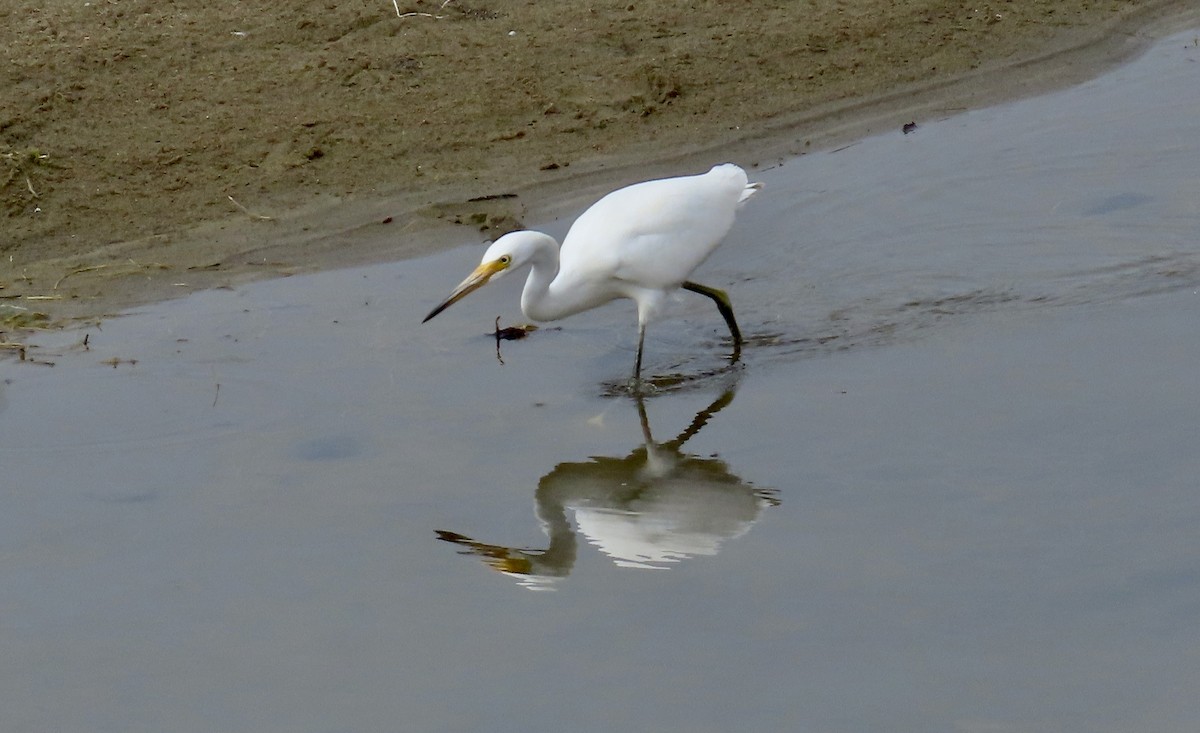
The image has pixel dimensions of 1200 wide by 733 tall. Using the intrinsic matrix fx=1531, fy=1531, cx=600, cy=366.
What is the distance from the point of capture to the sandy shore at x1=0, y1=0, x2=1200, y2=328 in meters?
6.89

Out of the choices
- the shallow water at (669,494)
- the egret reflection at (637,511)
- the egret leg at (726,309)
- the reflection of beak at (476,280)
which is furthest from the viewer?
the egret leg at (726,309)

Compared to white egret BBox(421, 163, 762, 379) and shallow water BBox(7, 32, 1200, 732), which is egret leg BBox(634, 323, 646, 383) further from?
shallow water BBox(7, 32, 1200, 732)

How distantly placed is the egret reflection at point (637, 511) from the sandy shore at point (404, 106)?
6.93 feet

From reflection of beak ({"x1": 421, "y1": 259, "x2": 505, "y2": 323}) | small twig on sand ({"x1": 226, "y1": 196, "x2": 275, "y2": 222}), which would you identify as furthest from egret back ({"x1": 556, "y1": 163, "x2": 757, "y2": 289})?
small twig on sand ({"x1": 226, "y1": 196, "x2": 275, "y2": 222})

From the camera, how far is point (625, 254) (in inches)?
225

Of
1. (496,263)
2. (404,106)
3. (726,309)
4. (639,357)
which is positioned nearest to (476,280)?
(496,263)

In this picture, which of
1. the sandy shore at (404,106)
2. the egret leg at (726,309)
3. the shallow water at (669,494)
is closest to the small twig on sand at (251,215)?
the sandy shore at (404,106)

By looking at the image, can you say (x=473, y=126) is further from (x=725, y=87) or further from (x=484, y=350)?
(x=484, y=350)

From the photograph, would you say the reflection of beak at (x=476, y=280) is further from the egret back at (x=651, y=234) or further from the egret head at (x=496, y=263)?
the egret back at (x=651, y=234)

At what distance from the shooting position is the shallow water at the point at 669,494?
3.90m

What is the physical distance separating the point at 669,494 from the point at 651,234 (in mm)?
1240

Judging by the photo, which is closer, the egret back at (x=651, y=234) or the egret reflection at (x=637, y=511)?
the egret reflection at (x=637, y=511)

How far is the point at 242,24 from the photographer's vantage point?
27.7 ft

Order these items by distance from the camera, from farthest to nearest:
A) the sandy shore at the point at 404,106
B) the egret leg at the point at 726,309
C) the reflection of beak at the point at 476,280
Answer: the sandy shore at the point at 404,106 < the egret leg at the point at 726,309 < the reflection of beak at the point at 476,280
